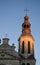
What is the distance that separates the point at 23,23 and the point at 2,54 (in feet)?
28.6

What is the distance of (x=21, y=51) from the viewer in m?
53.7

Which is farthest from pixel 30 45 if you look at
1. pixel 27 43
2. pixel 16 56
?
pixel 16 56

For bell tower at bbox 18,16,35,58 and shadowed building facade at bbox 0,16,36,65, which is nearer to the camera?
shadowed building facade at bbox 0,16,36,65

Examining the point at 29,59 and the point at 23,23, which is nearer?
the point at 29,59

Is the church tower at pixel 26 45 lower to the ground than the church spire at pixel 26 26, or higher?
lower

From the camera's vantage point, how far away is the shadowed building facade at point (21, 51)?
50938mm

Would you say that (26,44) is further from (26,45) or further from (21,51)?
(21,51)

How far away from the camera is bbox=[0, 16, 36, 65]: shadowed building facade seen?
167ft

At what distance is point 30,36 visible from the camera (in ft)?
177

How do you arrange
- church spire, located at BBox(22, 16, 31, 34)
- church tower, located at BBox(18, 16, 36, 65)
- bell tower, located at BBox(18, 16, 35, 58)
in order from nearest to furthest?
church tower, located at BBox(18, 16, 36, 65) < bell tower, located at BBox(18, 16, 35, 58) < church spire, located at BBox(22, 16, 31, 34)

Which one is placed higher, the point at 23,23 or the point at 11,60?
the point at 23,23

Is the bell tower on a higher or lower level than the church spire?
lower

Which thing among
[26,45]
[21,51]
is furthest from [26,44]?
[21,51]

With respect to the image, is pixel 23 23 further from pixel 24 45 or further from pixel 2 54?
pixel 2 54
